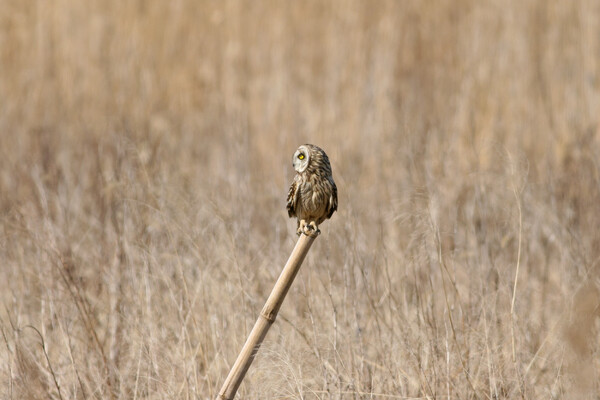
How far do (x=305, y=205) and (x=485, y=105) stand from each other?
12.5 ft

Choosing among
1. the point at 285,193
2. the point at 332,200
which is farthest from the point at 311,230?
the point at 285,193

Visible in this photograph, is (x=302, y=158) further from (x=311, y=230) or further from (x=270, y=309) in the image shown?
(x=270, y=309)

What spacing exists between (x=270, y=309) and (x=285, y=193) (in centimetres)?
251

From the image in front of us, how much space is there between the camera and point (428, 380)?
2488 millimetres

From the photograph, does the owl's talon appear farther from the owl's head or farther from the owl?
the owl's head

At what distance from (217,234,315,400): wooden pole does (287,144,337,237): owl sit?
0.23 feet

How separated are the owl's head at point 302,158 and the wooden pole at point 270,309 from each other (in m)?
0.12

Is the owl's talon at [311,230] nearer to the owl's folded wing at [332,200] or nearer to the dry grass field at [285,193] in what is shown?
the owl's folded wing at [332,200]

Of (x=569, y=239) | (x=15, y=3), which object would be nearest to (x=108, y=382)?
(x=569, y=239)

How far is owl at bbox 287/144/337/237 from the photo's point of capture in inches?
54.9

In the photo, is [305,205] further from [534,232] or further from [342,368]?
[534,232]

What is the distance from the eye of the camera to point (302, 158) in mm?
1404

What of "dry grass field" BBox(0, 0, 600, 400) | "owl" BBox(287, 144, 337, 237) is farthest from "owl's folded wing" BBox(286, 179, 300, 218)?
"dry grass field" BBox(0, 0, 600, 400)

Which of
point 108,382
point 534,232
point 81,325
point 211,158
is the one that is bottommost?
point 108,382
